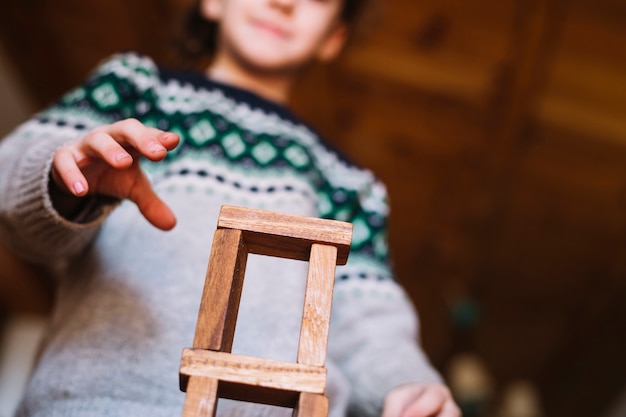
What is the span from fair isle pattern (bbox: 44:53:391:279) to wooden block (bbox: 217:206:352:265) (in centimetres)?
31

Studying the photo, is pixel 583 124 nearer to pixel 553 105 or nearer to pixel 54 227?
pixel 553 105

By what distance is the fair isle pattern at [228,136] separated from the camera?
0.82 meters

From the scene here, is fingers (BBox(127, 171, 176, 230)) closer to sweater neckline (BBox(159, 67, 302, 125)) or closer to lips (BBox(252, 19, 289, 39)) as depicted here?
sweater neckline (BBox(159, 67, 302, 125))

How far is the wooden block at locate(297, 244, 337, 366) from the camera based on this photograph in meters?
0.47

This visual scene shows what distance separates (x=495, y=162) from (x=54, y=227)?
5.28ft

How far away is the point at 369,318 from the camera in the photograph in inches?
32.6

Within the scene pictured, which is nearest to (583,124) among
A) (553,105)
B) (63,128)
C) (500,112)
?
(553,105)

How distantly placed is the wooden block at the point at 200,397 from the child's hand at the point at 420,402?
297 millimetres

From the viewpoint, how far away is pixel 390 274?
0.90 metres

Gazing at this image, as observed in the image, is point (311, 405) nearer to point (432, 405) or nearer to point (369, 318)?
point (432, 405)

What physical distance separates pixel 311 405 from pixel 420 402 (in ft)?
0.89

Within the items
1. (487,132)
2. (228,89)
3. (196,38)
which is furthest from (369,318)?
(487,132)

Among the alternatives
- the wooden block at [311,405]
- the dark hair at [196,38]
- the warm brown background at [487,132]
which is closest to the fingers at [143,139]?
the wooden block at [311,405]

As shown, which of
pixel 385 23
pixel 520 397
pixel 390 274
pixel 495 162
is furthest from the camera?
pixel 520 397
